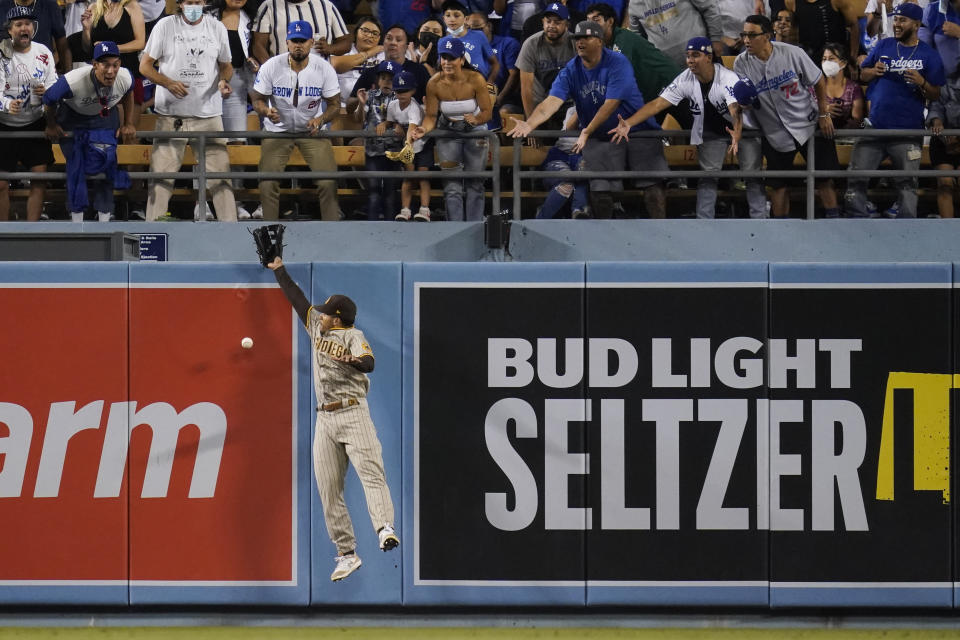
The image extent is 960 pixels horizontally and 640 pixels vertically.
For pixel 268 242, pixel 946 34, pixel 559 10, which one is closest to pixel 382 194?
pixel 559 10

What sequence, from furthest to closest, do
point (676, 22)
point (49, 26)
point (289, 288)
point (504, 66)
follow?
1. point (504, 66)
2. point (676, 22)
3. point (49, 26)
4. point (289, 288)

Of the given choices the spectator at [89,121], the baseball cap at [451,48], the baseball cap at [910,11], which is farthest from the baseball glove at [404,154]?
the baseball cap at [910,11]

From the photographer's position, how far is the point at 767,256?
11.6 meters

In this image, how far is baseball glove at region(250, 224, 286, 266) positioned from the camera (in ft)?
26.8

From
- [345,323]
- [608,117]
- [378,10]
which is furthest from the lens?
[378,10]

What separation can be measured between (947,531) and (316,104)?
21.4 feet

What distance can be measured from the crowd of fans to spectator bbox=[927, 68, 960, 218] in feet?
0.07

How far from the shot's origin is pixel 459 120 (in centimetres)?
1176

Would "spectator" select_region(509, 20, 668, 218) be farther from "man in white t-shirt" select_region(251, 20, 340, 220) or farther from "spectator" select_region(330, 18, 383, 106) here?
"spectator" select_region(330, 18, 383, 106)

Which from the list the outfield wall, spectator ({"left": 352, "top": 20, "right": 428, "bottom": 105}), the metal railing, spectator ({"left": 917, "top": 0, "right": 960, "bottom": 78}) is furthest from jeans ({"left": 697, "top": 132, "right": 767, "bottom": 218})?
the outfield wall

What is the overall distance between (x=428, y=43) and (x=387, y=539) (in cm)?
627

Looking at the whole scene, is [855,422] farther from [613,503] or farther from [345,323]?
[345,323]

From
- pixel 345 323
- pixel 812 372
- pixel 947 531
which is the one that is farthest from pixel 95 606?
pixel 947 531

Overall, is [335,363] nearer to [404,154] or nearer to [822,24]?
[404,154]
